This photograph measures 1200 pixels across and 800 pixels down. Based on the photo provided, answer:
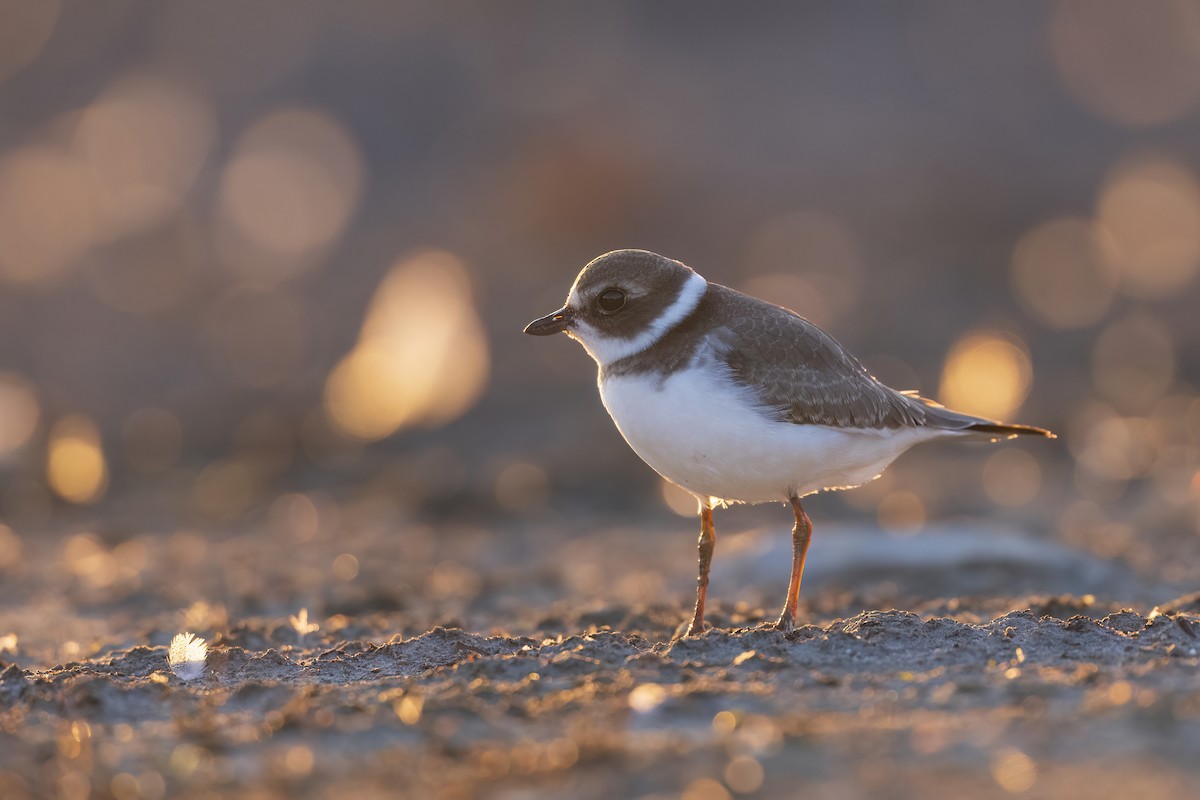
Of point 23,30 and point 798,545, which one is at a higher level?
point 23,30

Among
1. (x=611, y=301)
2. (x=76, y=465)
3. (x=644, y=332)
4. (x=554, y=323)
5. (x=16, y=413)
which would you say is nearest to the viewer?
(x=644, y=332)

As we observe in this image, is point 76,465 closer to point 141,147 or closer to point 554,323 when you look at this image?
point 554,323

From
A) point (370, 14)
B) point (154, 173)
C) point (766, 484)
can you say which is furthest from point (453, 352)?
point (370, 14)

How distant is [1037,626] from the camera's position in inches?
222

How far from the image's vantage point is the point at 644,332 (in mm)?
6223

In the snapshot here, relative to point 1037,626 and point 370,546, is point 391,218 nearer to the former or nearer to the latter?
point 370,546

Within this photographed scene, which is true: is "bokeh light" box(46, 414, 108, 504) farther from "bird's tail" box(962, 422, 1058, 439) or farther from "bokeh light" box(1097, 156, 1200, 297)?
"bokeh light" box(1097, 156, 1200, 297)

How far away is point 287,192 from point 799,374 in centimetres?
2078

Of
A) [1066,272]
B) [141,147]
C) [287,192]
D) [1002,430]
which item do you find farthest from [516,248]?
[1002,430]

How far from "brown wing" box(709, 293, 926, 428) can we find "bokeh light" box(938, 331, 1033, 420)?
21.3ft

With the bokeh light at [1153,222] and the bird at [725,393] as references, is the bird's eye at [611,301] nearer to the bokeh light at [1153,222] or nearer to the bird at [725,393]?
the bird at [725,393]

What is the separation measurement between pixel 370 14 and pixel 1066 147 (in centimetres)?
1542

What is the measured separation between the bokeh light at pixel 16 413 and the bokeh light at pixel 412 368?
9.29ft

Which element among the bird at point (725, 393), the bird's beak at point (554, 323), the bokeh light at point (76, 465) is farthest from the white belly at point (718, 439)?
the bokeh light at point (76, 465)
